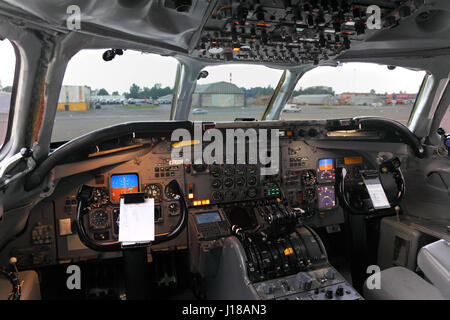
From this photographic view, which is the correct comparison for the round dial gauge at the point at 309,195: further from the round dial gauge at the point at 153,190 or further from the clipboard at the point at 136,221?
the clipboard at the point at 136,221

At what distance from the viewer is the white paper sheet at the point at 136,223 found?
5.63 feet

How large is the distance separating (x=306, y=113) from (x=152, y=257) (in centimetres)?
286

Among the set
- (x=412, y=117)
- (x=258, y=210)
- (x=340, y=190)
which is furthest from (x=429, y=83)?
(x=258, y=210)

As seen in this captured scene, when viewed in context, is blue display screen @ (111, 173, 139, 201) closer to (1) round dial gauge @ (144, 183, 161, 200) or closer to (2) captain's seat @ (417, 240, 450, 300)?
(1) round dial gauge @ (144, 183, 161, 200)

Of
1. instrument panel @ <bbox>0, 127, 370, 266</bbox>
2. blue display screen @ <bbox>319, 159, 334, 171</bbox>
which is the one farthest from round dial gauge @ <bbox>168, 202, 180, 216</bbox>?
blue display screen @ <bbox>319, 159, 334, 171</bbox>

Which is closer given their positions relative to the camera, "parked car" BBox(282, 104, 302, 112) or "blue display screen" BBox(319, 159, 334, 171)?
"blue display screen" BBox(319, 159, 334, 171)

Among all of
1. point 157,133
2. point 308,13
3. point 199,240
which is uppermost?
point 308,13

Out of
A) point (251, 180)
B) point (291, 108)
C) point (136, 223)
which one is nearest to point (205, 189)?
point (251, 180)

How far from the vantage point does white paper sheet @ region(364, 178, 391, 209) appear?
2.57 meters

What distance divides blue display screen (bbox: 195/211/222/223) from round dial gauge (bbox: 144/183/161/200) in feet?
1.35

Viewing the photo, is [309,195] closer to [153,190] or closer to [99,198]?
[153,190]

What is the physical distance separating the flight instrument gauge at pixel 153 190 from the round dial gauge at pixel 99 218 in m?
0.41

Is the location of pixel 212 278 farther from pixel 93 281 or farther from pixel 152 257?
pixel 93 281

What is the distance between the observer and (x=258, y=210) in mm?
3301
